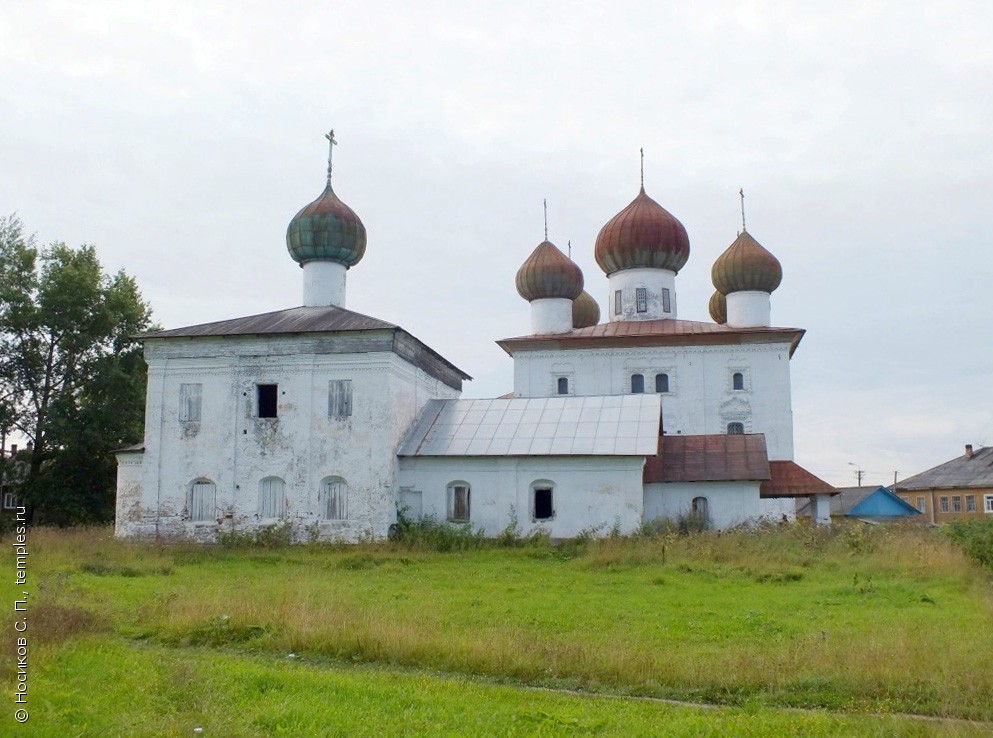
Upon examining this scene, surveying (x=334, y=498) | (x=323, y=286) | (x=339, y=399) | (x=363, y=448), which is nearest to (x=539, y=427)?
(x=363, y=448)

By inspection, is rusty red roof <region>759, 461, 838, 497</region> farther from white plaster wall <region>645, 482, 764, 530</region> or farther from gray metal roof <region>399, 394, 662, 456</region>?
gray metal roof <region>399, 394, 662, 456</region>

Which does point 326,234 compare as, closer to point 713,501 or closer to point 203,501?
point 203,501

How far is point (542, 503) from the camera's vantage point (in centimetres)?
2141

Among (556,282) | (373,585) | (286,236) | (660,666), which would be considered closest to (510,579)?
(373,585)

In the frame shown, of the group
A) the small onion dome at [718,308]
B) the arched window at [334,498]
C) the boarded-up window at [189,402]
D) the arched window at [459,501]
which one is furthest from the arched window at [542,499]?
the small onion dome at [718,308]

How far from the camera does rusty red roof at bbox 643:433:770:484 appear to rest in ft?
69.5

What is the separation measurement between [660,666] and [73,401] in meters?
26.6

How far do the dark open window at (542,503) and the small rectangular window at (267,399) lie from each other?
20.8 feet

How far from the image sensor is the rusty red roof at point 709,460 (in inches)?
834

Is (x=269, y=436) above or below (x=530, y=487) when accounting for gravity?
above

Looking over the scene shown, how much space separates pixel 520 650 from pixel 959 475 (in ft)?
148

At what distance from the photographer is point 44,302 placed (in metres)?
29.9

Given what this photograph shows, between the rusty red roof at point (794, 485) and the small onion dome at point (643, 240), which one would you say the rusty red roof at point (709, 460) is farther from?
the small onion dome at point (643, 240)

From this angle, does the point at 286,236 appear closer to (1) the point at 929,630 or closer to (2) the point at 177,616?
(2) the point at 177,616
